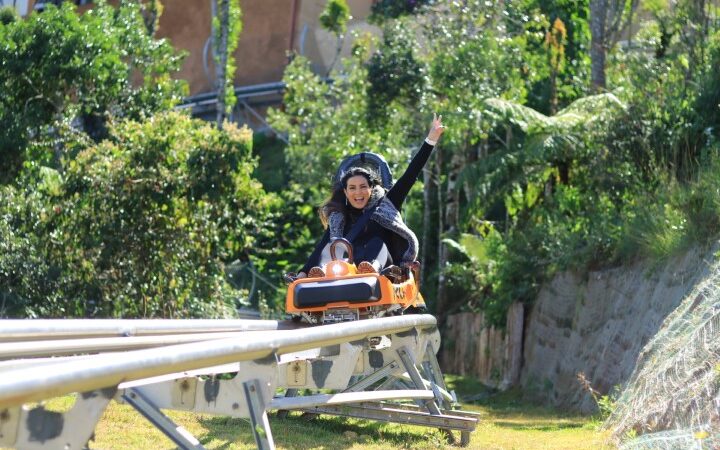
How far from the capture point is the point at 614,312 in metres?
13.3

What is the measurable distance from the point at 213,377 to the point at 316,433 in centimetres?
233

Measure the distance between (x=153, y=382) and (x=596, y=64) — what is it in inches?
732

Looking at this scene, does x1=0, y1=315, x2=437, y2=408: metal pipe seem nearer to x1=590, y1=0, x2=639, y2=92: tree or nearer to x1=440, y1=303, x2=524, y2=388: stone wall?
x1=440, y1=303, x2=524, y2=388: stone wall

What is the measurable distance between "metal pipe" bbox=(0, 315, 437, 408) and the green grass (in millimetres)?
1788

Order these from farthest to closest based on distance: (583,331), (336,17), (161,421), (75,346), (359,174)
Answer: (336,17) → (583,331) → (359,174) → (75,346) → (161,421)

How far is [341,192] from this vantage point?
Result: 403 inches

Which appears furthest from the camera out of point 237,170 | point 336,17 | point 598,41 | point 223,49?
point 336,17

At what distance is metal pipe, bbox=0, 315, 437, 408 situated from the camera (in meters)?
3.48

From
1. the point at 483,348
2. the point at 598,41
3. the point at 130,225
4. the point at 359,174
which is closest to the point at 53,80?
the point at 130,225

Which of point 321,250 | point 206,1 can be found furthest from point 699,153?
point 206,1

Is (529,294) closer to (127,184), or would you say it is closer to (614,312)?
(614,312)

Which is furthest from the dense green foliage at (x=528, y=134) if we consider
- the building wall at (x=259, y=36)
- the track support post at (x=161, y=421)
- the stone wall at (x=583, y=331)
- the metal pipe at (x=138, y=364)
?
the building wall at (x=259, y=36)

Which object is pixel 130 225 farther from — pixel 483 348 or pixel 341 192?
pixel 483 348

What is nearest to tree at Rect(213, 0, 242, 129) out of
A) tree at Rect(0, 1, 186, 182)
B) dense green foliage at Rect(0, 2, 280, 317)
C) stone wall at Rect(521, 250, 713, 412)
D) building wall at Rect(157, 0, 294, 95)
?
tree at Rect(0, 1, 186, 182)
